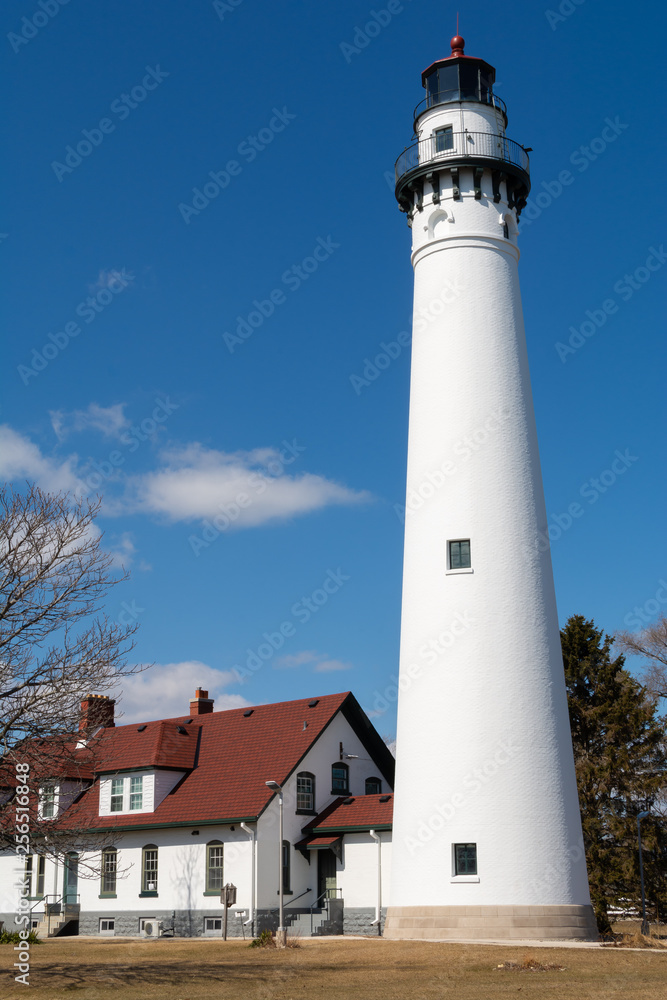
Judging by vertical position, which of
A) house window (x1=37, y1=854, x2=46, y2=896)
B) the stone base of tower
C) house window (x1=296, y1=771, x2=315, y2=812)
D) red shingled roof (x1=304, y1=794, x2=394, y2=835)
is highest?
house window (x1=296, y1=771, x2=315, y2=812)

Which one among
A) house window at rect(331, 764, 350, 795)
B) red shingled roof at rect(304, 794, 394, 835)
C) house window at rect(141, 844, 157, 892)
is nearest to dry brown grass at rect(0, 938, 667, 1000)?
red shingled roof at rect(304, 794, 394, 835)

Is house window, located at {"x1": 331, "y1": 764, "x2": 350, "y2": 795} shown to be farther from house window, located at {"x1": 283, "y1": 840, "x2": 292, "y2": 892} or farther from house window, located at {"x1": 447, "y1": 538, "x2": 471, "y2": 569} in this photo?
house window, located at {"x1": 447, "y1": 538, "x2": 471, "y2": 569}

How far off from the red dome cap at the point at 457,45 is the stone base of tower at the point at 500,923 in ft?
72.2

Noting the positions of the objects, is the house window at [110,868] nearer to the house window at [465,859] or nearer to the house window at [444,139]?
the house window at [465,859]

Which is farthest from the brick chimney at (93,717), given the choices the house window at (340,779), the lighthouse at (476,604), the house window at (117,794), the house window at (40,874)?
the house window at (40,874)

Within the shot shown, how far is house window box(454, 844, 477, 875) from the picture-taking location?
22.2m

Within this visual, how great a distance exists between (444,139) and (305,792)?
20.4m

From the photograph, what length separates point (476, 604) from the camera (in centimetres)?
2350

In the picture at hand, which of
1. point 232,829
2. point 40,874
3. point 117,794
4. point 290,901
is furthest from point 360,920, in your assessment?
point 40,874

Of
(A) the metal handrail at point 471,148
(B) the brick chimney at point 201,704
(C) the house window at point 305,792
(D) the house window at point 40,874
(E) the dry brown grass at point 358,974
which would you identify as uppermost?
(A) the metal handrail at point 471,148

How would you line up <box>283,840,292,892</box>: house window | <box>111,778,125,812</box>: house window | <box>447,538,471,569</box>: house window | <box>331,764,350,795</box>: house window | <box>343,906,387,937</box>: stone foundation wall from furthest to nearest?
<box>111,778,125,812</box>: house window → <box>331,764,350,795</box>: house window → <box>283,840,292,892</box>: house window → <box>343,906,387,937</box>: stone foundation wall → <box>447,538,471,569</box>: house window

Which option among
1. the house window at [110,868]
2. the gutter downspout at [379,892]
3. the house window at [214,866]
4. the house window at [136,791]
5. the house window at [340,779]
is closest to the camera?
the gutter downspout at [379,892]

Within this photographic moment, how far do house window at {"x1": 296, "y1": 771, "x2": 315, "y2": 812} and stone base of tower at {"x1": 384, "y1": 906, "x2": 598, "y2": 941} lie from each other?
1027cm

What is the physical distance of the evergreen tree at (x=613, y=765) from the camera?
3175 cm
